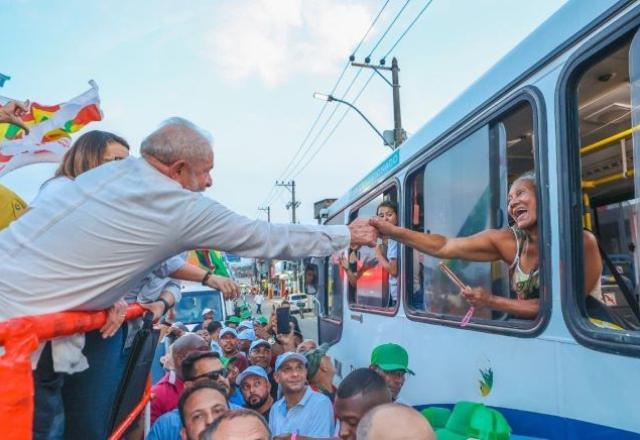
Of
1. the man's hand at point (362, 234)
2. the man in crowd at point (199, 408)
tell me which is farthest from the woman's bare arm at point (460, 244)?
the man in crowd at point (199, 408)

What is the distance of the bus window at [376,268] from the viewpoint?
13.5 feet

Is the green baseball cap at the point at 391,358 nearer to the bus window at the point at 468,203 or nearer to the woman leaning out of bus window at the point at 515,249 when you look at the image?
the bus window at the point at 468,203

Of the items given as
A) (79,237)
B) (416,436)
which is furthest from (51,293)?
(416,436)

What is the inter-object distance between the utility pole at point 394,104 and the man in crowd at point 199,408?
12.8 metres

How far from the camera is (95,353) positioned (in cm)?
181

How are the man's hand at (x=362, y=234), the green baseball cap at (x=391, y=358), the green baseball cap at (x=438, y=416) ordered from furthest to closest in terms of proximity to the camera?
the green baseball cap at (x=391, y=358), the green baseball cap at (x=438, y=416), the man's hand at (x=362, y=234)

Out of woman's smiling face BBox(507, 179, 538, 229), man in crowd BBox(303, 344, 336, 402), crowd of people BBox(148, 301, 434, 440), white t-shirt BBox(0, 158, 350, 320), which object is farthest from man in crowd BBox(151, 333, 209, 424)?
woman's smiling face BBox(507, 179, 538, 229)

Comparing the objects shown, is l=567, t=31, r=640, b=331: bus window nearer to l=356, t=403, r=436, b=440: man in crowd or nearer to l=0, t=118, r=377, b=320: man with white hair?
l=356, t=403, r=436, b=440: man in crowd

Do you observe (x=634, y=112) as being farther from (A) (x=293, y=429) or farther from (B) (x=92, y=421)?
(A) (x=293, y=429)

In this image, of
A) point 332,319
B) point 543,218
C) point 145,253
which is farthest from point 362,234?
point 332,319

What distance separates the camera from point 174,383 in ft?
13.5

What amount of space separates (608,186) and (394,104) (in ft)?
39.7

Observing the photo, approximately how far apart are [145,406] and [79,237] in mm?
1514

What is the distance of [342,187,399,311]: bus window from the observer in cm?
412
